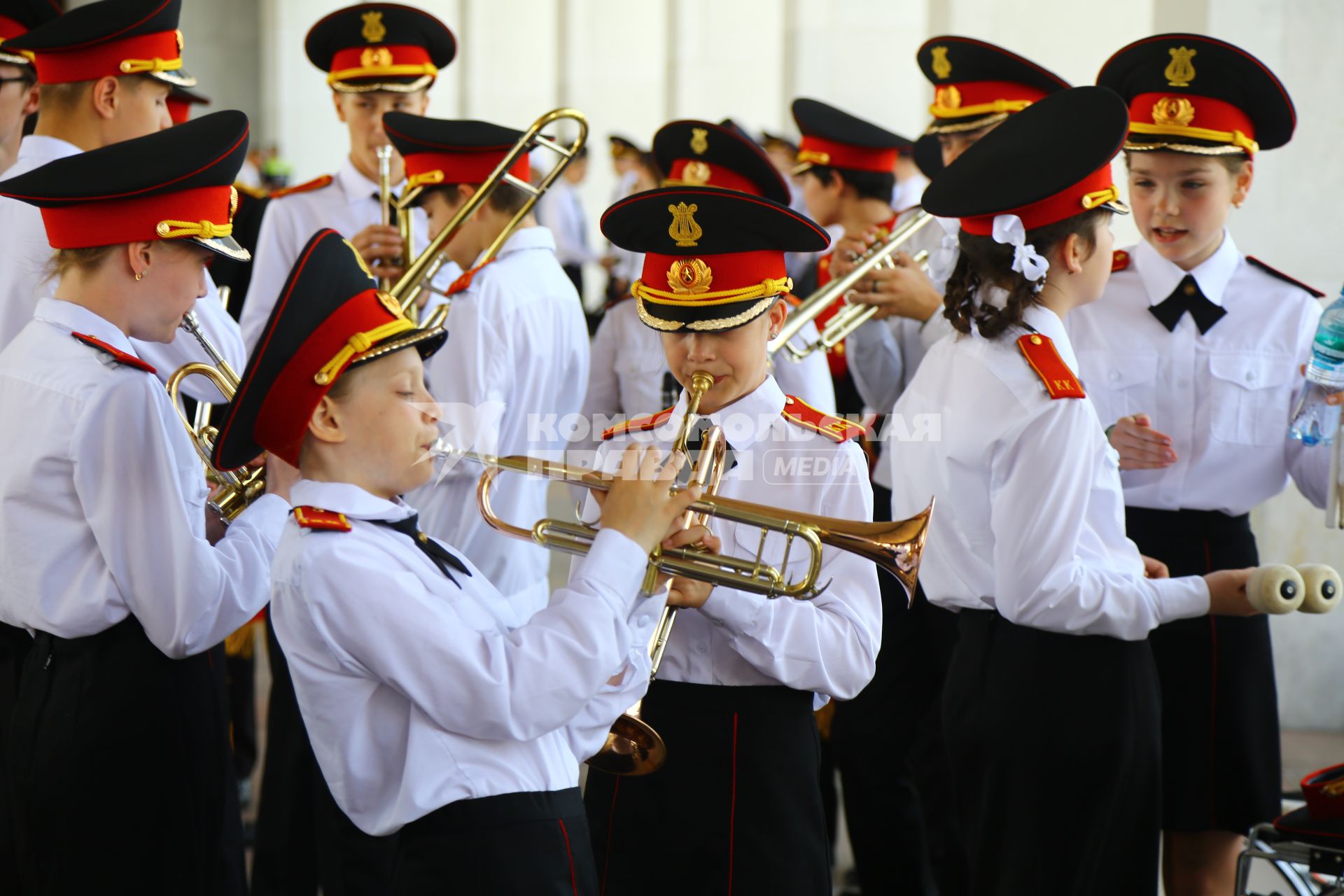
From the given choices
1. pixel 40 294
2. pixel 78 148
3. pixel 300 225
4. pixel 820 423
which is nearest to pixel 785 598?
pixel 820 423

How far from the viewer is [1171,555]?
3.58 metres

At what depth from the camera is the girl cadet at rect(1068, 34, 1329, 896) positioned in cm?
352

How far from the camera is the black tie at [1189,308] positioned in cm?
362

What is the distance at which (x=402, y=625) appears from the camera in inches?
81.7

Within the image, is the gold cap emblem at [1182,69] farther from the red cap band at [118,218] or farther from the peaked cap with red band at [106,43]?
the peaked cap with red band at [106,43]

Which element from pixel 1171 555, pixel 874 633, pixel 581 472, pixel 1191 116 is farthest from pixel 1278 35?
pixel 581 472

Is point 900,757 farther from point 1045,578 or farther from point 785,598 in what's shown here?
point 785,598

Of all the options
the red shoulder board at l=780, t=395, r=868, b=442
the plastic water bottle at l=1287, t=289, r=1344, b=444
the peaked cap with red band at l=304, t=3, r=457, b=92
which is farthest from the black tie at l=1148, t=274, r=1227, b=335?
the peaked cap with red band at l=304, t=3, r=457, b=92

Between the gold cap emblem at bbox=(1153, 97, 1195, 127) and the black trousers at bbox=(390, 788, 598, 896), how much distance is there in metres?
2.45

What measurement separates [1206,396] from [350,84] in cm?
316

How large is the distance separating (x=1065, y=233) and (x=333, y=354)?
160 cm

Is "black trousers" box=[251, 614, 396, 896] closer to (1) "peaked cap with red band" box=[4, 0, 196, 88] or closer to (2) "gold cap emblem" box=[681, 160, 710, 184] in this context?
(1) "peaked cap with red band" box=[4, 0, 196, 88]

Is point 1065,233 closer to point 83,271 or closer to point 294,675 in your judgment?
point 294,675

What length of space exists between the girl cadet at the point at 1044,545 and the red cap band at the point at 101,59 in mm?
2078
